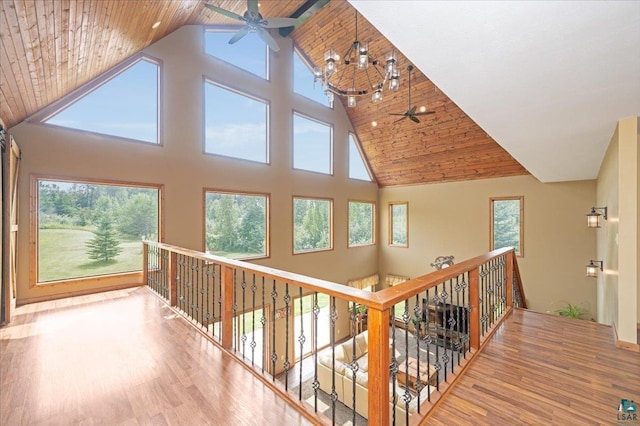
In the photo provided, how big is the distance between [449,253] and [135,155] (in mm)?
8439

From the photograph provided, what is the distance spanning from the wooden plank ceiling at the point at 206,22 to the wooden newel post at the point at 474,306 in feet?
13.0

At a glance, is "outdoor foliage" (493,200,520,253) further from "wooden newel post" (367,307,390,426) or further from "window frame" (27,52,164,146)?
"window frame" (27,52,164,146)

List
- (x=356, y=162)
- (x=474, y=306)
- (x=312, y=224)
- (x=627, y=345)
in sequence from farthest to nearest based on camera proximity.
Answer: (x=356, y=162)
(x=312, y=224)
(x=627, y=345)
(x=474, y=306)

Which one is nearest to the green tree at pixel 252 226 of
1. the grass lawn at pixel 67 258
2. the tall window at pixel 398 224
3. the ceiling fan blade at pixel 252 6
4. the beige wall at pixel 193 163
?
the beige wall at pixel 193 163

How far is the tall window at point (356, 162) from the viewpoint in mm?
9297

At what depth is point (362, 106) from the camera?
814cm

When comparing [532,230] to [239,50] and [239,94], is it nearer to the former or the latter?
[239,94]

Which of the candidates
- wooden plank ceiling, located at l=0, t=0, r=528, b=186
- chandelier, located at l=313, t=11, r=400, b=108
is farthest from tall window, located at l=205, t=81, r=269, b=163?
Result: chandelier, located at l=313, t=11, r=400, b=108

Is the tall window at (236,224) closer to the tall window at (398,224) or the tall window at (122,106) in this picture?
the tall window at (122,106)

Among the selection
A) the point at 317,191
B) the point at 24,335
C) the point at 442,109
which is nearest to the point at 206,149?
the point at 317,191

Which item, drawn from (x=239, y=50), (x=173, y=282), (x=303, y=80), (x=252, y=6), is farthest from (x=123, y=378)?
(x=303, y=80)

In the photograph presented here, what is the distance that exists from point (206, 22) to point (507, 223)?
8.95 meters

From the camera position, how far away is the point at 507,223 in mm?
7641

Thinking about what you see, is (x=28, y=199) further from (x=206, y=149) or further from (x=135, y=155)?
(x=206, y=149)
